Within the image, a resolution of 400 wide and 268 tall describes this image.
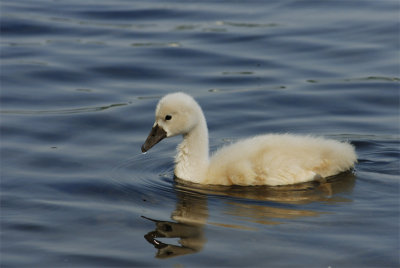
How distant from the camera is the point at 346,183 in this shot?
790 centimetres

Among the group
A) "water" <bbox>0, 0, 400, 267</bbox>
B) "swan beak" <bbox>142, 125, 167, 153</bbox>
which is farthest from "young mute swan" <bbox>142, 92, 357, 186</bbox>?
"water" <bbox>0, 0, 400, 267</bbox>

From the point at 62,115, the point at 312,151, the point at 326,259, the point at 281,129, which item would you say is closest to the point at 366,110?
the point at 281,129

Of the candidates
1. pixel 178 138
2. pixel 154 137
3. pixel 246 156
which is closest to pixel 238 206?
pixel 246 156

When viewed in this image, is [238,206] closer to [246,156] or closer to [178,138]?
[246,156]

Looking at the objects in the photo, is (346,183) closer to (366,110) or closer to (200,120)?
(200,120)

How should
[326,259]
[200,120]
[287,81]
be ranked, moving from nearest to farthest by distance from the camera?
[326,259]
[200,120]
[287,81]

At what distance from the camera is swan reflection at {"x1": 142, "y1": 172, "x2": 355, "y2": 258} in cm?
670

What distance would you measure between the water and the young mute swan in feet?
0.49

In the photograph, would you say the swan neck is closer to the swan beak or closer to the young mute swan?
the young mute swan

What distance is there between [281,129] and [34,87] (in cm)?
379

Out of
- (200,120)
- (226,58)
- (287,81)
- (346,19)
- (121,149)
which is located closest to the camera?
(200,120)

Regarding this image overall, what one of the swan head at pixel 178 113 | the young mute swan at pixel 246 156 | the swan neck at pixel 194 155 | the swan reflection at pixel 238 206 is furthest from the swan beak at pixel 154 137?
the swan reflection at pixel 238 206

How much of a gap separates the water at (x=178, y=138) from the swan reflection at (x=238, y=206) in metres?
0.02

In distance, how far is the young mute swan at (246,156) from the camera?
7824mm
